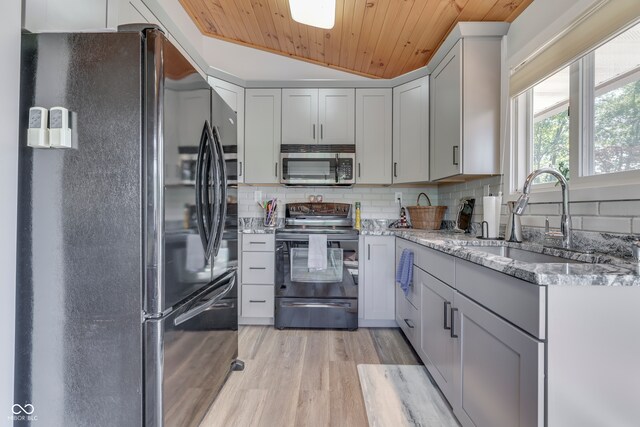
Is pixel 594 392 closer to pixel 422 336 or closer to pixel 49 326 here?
pixel 422 336

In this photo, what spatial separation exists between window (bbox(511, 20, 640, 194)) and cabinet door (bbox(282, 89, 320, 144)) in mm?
1788

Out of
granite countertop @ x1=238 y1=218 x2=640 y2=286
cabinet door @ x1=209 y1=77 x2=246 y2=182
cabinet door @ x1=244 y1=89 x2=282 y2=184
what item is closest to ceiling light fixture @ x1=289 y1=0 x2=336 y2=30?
cabinet door @ x1=244 y1=89 x2=282 y2=184

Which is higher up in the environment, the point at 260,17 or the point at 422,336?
the point at 260,17

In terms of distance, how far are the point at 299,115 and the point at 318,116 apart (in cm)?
19

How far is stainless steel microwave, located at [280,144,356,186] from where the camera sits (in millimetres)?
2975

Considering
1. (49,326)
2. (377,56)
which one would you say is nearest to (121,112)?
(49,326)

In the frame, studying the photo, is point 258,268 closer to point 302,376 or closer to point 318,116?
point 302,376

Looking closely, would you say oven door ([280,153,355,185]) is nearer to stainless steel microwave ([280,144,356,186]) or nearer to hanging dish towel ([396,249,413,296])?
stainless steel microwave ([280,144,356,186])

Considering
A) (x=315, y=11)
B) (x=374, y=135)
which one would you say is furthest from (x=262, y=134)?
(x=315, y=11)

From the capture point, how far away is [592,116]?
1492mm

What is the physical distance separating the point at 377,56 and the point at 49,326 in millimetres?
3037

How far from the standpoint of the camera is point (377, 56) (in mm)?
2912

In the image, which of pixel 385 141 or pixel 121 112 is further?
pixel 385 141

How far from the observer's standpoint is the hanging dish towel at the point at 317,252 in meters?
2.68
